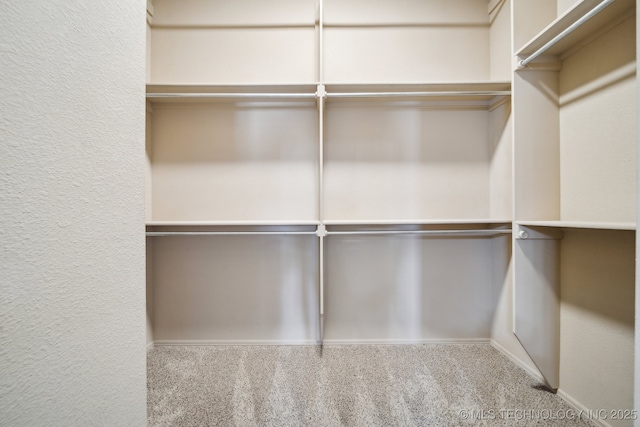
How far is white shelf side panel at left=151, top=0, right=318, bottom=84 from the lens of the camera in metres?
1.88

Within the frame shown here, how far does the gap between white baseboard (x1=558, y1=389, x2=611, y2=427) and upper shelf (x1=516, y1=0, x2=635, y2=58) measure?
1.66 meters

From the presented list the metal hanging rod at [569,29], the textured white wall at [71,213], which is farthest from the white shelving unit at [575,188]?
the textured white wall at [71,213]

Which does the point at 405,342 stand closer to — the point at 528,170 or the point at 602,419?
the point at 602,419

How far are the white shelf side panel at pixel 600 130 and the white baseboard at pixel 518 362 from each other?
0.88 meters

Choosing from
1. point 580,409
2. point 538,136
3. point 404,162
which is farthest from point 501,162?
point 580,409

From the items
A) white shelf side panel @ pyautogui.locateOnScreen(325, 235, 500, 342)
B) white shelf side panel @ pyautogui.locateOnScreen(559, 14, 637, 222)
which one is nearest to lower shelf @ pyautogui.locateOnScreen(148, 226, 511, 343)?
white shelf side panel @ pyautogui.locateOnScreen(325, 235, 500, 342)

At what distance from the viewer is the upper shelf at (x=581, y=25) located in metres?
1.02

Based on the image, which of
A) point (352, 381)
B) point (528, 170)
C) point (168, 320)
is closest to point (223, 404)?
point (352, 381)

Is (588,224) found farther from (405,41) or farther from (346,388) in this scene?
(405,41)

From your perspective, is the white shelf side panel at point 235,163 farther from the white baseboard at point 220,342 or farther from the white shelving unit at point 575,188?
the white shelving unit at point 575,188

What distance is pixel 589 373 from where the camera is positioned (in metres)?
1.22

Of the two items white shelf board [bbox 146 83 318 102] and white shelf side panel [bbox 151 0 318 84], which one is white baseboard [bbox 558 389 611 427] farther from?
white shelf side panel [bbox 151 0 318 84]

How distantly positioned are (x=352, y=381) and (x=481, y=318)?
107 cm

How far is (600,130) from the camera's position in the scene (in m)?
1.18
